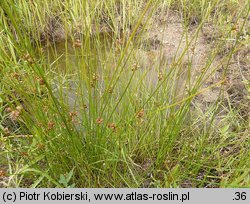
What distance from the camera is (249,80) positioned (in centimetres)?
198

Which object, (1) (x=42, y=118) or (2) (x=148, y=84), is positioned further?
(2) (x=148, y=84)

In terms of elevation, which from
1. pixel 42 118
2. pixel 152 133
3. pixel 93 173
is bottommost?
pixel 93 173

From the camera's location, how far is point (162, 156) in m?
1.52

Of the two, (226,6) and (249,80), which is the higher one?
(226,6)

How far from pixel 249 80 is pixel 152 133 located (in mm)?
826

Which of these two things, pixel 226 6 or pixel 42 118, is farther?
pixel 226 6

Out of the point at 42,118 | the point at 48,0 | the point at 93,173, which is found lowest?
the point at 93,173
